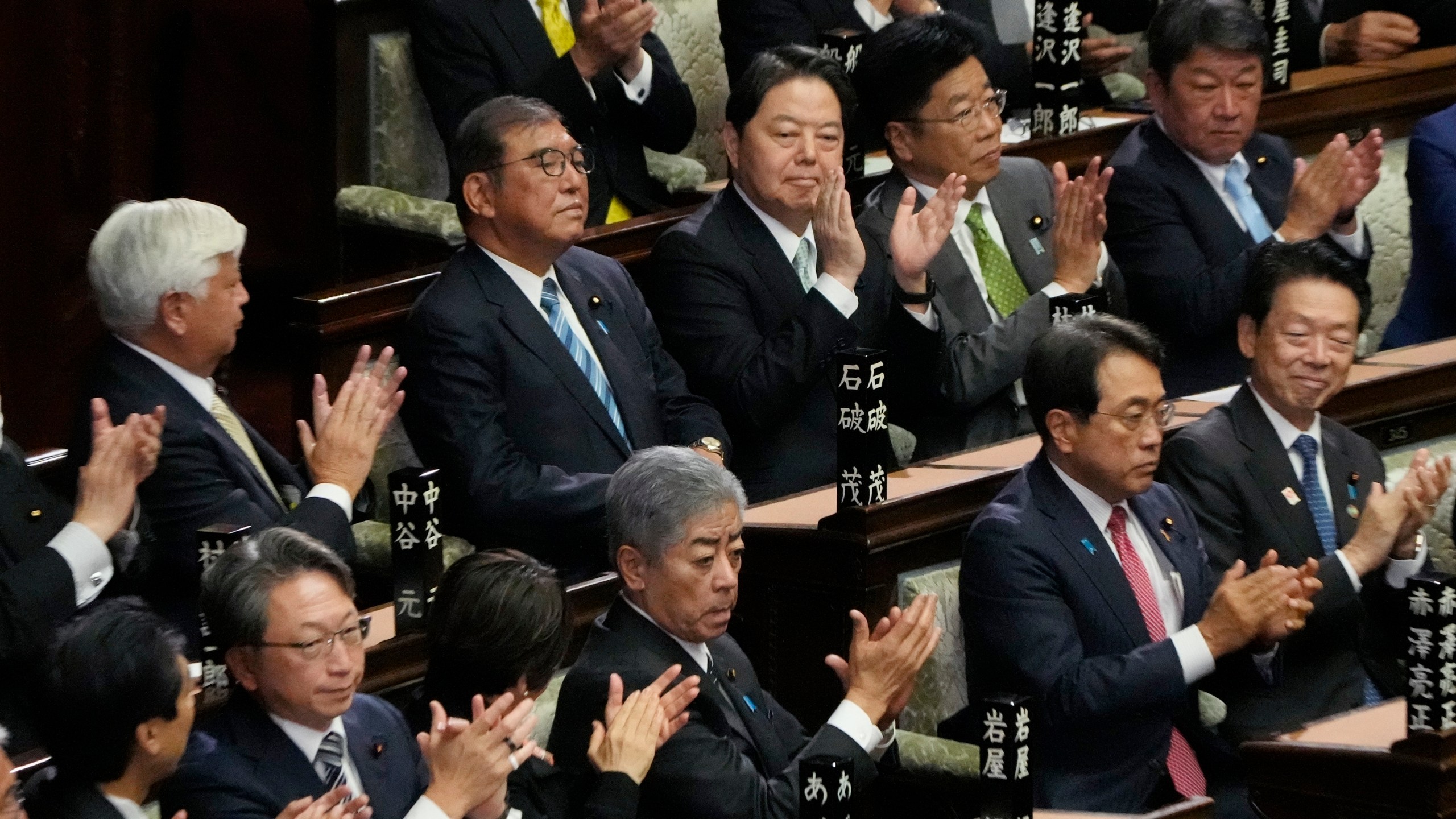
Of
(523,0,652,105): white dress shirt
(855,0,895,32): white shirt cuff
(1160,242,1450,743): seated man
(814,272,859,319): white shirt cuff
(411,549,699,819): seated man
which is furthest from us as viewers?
(855,0,895,32): white shirt cuff

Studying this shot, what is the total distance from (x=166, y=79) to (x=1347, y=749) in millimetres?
2002

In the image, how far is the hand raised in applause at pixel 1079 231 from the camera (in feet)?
10.0

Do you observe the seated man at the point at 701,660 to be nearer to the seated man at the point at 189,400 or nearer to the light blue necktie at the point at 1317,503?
the seated man at the point at 189,400

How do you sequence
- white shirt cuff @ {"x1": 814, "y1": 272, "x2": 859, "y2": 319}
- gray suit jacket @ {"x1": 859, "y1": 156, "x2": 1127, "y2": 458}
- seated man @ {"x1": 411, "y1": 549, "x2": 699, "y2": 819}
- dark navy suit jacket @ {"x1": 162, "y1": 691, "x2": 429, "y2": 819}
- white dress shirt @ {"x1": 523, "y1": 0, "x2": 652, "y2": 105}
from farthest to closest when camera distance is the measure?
white dress shirt @ {"x1": 523, "y1": 0, "x2": 652, "y2": 105} < gray suit jacket @ {"x1": 859, "y1": 156, "x2": 1127, "y2": 458} < white shirt cuff @ {"x1": 814, "y1": 272, "x2": 859, "y2": 319} < seated man @ {"x1": 411, "y1": 549, "x2": 699, "y2": 819} < dark navy suit jacket @ {"x1": 162, "y1": 691, "x2": 429, "y2": 819}

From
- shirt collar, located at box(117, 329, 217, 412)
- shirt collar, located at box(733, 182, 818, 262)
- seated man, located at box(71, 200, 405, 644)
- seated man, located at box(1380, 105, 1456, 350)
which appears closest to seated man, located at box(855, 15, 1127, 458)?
shirt collar, located at box(733, 182, 818, 262)

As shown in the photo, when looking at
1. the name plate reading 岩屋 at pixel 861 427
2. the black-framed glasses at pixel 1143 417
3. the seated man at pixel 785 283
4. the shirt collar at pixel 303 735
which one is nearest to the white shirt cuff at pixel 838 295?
the seated man at pixel 785 283

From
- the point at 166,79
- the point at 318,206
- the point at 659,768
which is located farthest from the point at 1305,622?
the point at 166,79

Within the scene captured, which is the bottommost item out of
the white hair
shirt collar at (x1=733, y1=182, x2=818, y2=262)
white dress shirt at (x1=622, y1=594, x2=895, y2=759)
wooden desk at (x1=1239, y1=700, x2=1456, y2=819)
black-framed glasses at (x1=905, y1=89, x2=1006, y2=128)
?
wooden desk at (x1=1239, y1=700, x2=1456, y2=819)

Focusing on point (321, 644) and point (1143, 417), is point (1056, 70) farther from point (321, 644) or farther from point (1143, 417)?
point (321, 644)

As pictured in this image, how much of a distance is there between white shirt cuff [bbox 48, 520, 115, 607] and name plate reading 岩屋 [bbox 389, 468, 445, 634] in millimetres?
290

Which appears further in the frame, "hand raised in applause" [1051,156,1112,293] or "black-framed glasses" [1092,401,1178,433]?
"hand raised in applause" [1051,156,1112,293]

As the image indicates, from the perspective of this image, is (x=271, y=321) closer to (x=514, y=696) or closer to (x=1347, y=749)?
(x=514, y=696)

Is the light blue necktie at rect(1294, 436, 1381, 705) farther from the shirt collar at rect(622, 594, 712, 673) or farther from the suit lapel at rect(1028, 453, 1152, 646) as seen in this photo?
the shirt collar at rect(622, 594, 712, 673)

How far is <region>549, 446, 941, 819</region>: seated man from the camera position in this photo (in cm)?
215
